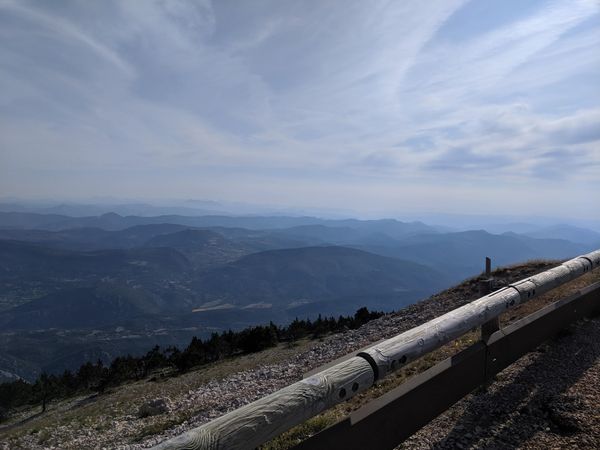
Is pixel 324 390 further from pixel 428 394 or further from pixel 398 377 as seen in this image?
pixel 398 377

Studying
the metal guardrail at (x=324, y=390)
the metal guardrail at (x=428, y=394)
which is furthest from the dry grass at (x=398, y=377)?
the metal guardrail at (x=324, y=390)

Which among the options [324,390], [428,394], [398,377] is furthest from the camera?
[398,377]

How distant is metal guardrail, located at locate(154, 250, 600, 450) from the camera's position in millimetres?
2498

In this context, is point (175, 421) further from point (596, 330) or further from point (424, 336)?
point (596, 330)

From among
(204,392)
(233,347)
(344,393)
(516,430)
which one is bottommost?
(233,347)

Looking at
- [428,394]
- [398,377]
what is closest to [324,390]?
[428,394]

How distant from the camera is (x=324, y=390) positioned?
3.06 meters

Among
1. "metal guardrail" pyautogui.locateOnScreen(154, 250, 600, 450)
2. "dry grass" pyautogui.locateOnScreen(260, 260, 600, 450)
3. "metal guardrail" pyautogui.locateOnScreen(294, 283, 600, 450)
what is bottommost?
"dry grass" pyautogui.locateOnScreen(260, 260, 600, 450)

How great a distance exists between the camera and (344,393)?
323cm

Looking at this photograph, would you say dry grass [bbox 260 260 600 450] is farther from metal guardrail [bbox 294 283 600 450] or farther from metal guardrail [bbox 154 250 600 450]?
metal guardrail [bbox 154 250 600 450]

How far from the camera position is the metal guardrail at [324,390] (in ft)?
8.20

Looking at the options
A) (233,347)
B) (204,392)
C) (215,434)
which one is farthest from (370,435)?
(233,347)

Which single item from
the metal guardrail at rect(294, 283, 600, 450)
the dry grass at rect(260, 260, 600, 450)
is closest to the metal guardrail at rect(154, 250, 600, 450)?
the metal guardrail at rect(294, 283, 600, 450)

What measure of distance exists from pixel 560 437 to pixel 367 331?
20159 millimetres
